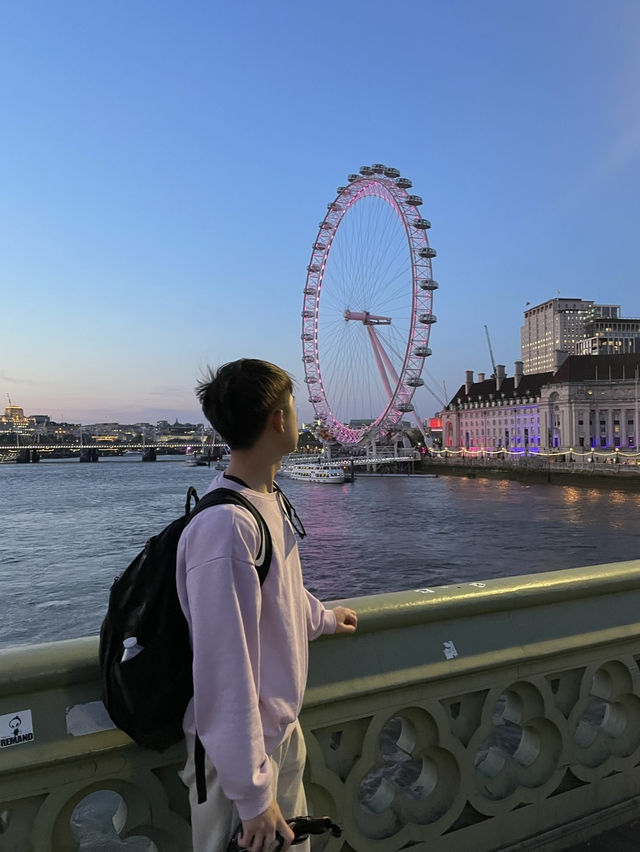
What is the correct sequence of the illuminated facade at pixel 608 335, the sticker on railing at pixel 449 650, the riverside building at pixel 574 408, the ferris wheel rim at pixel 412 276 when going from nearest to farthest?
the sticker on railing at pixel 449 650 → the ferris wheel rim at pixel 412 276 → the riverside building at pixel 574 408 → the illuminated facade at pixel 608 335

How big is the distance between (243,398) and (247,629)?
472 mm

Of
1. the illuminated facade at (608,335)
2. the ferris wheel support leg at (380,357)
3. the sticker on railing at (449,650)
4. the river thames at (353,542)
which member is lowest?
the river thames at (353,542)

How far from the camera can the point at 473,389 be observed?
436 feet

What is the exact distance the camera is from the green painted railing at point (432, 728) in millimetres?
1360

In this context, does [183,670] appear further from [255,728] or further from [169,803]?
[169,803]

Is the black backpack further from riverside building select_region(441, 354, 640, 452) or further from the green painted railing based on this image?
riverside building select_region(441, 354, 640, 452)

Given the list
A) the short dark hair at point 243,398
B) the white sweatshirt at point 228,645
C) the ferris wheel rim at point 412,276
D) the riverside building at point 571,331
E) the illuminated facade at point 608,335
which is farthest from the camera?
the riverside building at point 571,331

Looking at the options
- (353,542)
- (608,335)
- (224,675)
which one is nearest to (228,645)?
(224,675)

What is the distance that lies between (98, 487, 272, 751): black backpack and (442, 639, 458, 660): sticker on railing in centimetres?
75

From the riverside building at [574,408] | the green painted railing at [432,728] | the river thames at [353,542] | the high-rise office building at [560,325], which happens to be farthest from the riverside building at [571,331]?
the green painted railing at [432,728]

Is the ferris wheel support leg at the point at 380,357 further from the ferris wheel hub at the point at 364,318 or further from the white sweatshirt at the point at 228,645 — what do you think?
the white sweatshirt at the point at 228,645

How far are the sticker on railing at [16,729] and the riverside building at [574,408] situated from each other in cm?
10432

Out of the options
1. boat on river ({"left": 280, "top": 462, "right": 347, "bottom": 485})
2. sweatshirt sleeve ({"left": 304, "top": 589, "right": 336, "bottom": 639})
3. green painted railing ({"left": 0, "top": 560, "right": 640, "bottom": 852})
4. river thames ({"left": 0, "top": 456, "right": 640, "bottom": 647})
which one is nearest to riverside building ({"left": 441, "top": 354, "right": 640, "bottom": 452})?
boat on river ({"left": 280, "top": 462, "right": 347, "bottom": 485})

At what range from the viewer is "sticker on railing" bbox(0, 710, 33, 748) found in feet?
4.27
